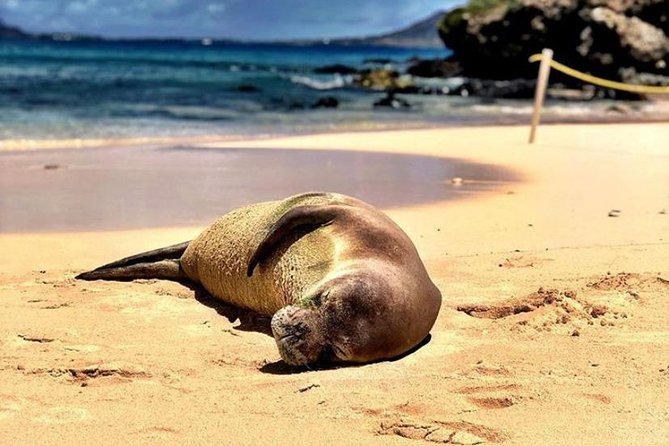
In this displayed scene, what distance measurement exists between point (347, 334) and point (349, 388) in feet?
0.92

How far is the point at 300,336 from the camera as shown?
407 centimetres

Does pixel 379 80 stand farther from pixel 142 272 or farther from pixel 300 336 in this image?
pixel 300 336

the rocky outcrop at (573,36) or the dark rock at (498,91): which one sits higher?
the rocky outcrop at (573,36)

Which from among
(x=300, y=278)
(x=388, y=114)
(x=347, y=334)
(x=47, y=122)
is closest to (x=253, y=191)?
(x=300, y=278)

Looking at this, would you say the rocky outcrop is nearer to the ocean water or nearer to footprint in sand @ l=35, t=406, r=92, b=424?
the ocean water

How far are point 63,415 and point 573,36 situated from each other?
36681 millimetres

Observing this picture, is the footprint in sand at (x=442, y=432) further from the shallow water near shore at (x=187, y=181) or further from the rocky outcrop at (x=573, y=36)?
the rocky outcrop at (x=573, y=36)

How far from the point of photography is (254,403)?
3725 millimetres

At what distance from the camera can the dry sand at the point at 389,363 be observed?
11.4 feet

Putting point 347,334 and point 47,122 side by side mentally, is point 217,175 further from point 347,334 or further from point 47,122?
point 47,122

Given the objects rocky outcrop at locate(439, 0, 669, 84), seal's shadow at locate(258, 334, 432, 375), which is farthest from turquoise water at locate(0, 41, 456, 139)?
seal's shadow at locate(258, 334, 432, 375)

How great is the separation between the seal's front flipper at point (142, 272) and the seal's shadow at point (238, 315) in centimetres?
24

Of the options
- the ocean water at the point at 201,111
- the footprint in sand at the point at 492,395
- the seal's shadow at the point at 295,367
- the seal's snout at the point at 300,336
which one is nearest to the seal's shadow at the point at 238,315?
the seal's shadow at the point at 295,367

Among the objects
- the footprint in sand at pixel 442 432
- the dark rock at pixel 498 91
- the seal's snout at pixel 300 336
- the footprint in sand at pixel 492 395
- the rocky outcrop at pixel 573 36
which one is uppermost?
the rocky outcrop at pixel 573 36
